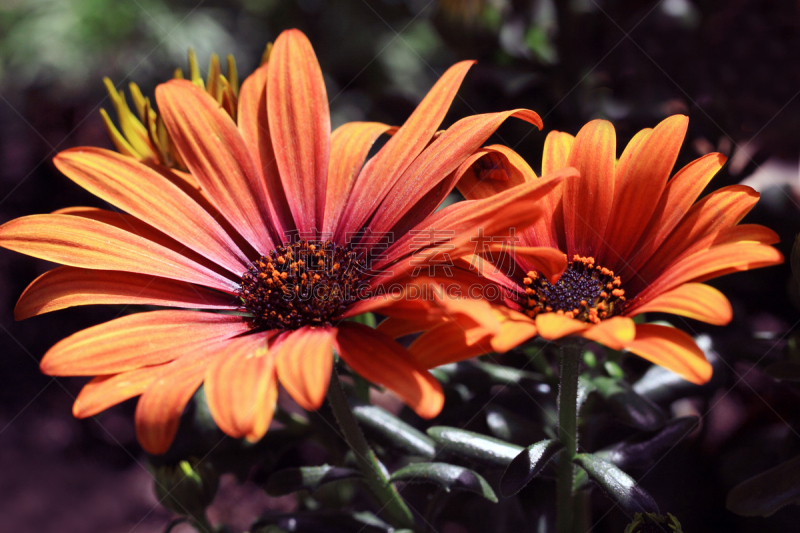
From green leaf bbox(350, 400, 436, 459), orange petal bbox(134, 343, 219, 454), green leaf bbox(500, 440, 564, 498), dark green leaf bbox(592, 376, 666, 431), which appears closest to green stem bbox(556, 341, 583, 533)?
green leaf bbox(500, 440, 564, 498)

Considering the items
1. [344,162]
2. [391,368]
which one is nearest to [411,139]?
[344,162]

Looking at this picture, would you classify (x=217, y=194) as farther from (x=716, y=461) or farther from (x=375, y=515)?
(x=716, y=461)

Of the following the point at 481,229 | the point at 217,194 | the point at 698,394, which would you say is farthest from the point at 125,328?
the point at 698,394

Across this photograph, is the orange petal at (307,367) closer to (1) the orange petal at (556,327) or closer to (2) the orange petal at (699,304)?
(1) the orange petal at (556,327)

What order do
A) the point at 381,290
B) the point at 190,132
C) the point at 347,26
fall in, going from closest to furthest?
the point at 381,290
the point at 190,132
the point at 347,26

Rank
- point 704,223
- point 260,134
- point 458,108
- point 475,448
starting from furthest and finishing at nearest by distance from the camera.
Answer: point 458,108 < point 260,134 < point 475,448 < point 704,223

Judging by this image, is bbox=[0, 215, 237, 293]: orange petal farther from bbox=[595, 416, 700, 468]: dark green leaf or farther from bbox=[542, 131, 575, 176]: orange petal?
bbox=[595, 416, 700, 468]: dark green leaf

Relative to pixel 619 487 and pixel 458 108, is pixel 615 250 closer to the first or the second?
pixel 619 487
